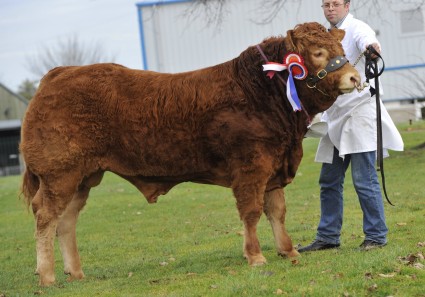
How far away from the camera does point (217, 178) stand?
7.93 meters

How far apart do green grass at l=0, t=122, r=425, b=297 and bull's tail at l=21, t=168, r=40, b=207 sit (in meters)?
0.93

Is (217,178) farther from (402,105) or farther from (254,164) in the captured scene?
(402,105)

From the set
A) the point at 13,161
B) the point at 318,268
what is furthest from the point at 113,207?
the point at 13,161

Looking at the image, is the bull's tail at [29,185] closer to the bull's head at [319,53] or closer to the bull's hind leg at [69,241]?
the bull's hind leg at [69,241]

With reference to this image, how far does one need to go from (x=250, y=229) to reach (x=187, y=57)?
29202mm

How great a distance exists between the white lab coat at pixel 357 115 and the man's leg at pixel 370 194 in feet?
0.45

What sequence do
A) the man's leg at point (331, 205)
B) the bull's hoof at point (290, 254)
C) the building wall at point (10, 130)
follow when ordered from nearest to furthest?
1. the bull's hoof at point (290, 254)
2. the man's leg at point (331, 205)
3. the building wall at point (10, 130)

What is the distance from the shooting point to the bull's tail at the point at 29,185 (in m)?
8.40

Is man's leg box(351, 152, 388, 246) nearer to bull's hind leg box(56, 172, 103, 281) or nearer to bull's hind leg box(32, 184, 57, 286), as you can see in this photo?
bull's hind leg box(56, 172, 103, 281)

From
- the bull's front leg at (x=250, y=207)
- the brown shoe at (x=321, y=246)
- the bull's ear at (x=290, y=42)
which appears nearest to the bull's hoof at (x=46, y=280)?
the bull's front leg at (x=250, y=207)

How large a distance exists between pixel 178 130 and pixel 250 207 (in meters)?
1.01

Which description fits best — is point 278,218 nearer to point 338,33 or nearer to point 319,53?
point 319,53

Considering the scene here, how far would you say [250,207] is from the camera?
7598 mm

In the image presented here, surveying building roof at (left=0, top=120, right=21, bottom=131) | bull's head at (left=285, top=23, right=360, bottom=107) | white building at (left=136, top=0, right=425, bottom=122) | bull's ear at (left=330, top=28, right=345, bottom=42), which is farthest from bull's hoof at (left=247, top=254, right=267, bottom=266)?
building roof at (left=0, top=120, right=21, bottom=131)
